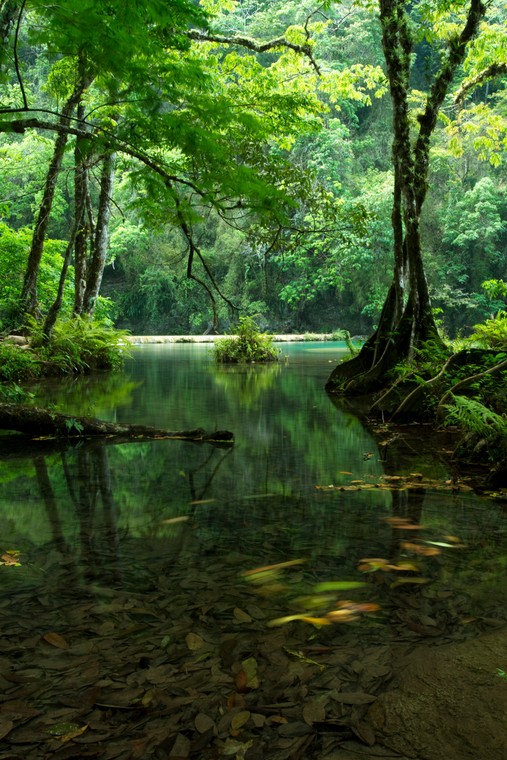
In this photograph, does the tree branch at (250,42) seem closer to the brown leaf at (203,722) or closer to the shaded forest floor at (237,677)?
the shaded forest floor at (237,677)

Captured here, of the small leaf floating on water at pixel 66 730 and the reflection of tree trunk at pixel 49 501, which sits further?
the reflection of tree trunk at pixel 49 501

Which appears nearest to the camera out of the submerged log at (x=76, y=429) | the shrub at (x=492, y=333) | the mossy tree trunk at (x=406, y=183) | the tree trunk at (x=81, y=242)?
the submerged log at (x=76, y=429)

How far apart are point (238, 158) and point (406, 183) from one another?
2.81m

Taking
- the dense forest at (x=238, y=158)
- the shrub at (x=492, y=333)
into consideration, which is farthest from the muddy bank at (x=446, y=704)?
the shrub at (x=492, y=333)

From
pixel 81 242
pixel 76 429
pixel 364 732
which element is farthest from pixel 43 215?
pixel 364 732

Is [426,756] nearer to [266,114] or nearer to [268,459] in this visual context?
[268,459]

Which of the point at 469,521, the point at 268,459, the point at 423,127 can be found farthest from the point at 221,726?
the point at 423,127

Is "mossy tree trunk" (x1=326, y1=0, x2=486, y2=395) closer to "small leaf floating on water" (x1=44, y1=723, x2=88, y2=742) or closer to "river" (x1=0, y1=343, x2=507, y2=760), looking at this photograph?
"river" (x1=0, y1=343, x2=507, y2=760)

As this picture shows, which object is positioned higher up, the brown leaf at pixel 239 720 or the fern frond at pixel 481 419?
the fern frond at pixel 481 419

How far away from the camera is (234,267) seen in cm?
4153

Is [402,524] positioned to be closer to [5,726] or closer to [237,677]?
[237,677]

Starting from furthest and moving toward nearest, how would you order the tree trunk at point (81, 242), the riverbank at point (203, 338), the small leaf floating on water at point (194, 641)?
the riverbank at point (203, 338) → the tree trunk at point (81, 242) → the small leaf floating on water at point (194, 641)

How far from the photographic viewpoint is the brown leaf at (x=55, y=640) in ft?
6.00

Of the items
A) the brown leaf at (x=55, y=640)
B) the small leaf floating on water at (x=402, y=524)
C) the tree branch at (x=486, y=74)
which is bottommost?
the small leaf floating on water at (x=402, y=524)
